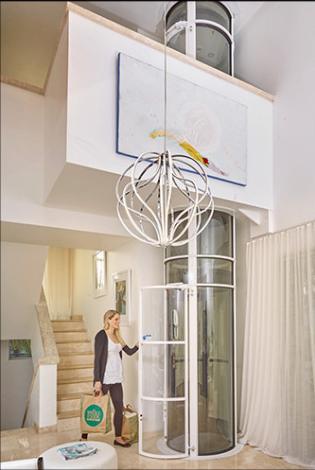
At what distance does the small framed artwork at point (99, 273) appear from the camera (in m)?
1.93

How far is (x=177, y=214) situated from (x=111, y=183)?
0.42 m

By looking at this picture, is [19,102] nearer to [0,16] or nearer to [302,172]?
[0,16]

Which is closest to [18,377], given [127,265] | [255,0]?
[127,265]

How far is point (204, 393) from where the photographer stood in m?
2.47

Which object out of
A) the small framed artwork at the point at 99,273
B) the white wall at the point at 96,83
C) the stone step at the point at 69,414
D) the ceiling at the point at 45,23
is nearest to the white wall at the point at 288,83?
the ceiling at the point at 45,23

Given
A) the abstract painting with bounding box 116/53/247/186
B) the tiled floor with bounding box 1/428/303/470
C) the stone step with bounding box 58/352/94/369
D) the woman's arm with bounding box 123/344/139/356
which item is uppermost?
the abstract painting with bounding box 116/53/247/186

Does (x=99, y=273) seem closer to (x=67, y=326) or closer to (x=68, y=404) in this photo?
(x=67, y=326)

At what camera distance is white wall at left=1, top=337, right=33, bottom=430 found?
208cm

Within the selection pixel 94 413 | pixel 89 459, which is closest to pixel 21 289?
pixel 94 413

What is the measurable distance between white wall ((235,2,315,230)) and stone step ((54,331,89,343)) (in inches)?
47.3

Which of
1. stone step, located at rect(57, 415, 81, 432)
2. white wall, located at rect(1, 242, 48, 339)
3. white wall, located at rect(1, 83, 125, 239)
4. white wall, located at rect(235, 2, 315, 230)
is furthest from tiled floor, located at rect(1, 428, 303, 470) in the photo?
white wall, located at rect(235, 2, 315, 230)

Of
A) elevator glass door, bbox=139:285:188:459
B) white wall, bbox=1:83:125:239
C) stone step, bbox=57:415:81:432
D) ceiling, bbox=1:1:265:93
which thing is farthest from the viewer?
white wall, bbox=1:83:125:239

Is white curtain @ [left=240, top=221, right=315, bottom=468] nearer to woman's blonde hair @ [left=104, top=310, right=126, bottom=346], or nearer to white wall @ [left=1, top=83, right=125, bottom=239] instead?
woman's blonde hair @ [left=104, top=310, right=126, bottom=346]

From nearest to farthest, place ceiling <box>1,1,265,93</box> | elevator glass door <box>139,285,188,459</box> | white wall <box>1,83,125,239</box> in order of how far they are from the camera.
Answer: elevator glass door <box>139,285,188,459</box> < ceiling <box>1,1,265,93</box> < white wall <box>1,83,125,239</box>
